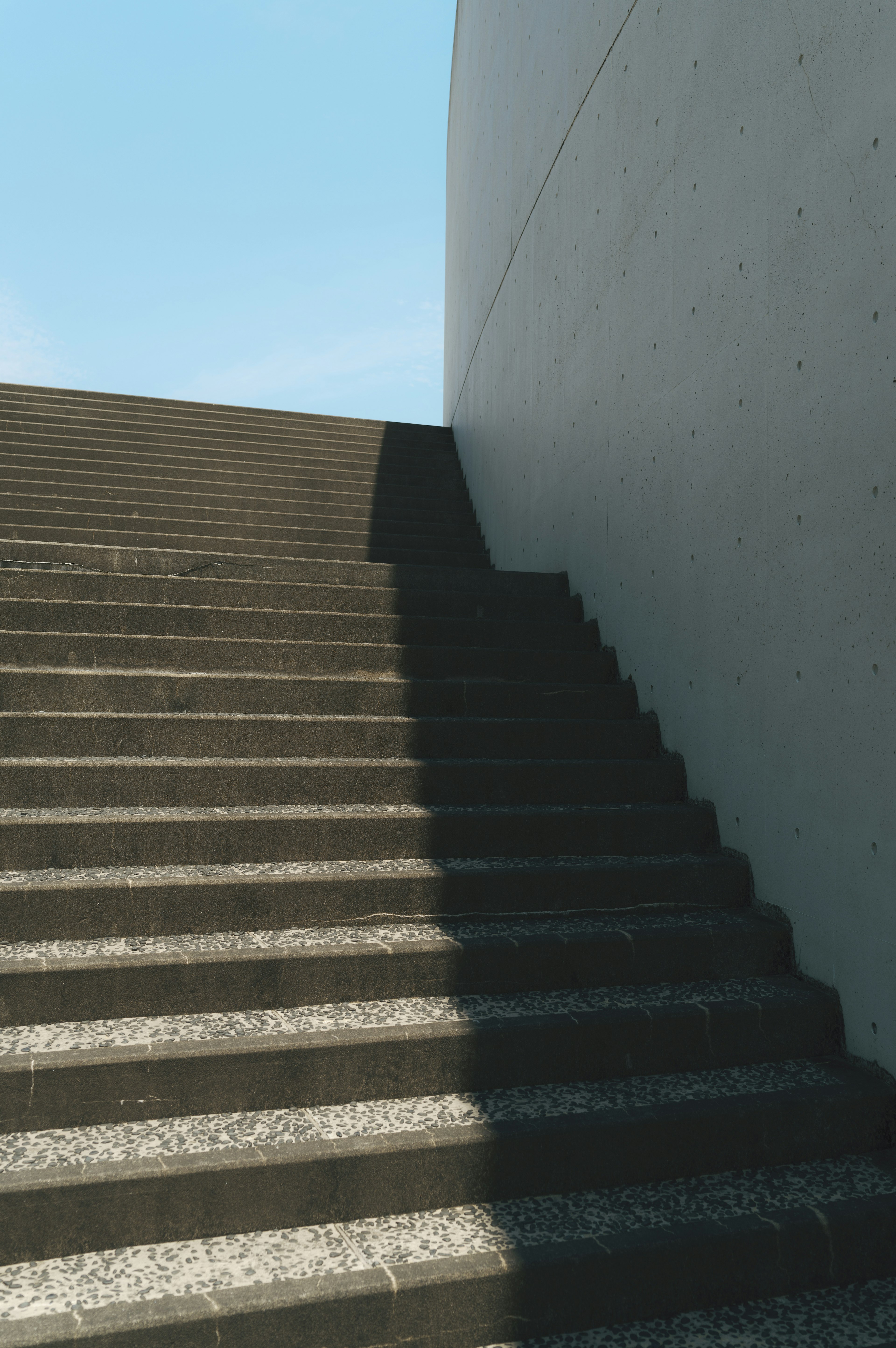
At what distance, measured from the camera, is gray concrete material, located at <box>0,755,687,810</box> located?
278 cm

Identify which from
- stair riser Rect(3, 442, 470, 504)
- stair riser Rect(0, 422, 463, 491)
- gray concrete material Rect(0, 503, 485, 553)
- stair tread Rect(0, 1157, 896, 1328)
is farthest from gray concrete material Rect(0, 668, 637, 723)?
stair riser Rect(0, 422, 463, 491)

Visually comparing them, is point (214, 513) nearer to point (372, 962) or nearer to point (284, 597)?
point (284, 597)

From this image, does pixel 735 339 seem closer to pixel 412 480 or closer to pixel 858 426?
pixel 858 426

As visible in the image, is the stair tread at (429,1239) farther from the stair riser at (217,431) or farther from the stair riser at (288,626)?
the stair riser at (217,431)

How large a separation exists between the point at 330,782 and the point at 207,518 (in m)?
3.39

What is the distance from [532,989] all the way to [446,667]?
1632 millimetres

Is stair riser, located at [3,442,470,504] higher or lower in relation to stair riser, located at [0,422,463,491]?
lower

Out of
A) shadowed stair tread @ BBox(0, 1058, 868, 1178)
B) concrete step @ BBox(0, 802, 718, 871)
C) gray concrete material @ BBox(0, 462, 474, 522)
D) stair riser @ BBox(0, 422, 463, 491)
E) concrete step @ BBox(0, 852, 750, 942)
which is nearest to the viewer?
shadowed stair tread @ BBox(0, 1058, 868, 1178)

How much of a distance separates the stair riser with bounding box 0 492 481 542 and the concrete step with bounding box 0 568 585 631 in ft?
4.00

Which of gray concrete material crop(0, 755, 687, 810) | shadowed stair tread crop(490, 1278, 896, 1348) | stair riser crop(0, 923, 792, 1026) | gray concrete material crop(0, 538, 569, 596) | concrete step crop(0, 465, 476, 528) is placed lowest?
shadowed stair tread crop(490, 1278, 896, 1348)

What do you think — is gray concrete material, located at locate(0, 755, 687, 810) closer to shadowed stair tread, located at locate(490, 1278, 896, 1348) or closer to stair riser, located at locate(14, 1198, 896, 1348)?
stair riser, located at locate(14, 1198, 896, 1348)

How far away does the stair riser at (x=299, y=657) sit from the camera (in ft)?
11.1

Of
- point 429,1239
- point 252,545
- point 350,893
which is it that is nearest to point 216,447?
point 252,545

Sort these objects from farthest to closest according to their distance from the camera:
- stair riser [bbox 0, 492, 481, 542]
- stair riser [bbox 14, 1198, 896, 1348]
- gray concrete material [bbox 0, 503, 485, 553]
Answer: stair riser [bbox 0, 492, 481, 542] → gray concrete material [bbox 0, 503, 485, 553] → stair riser [bbox 14, 1198, 896, 1348]
